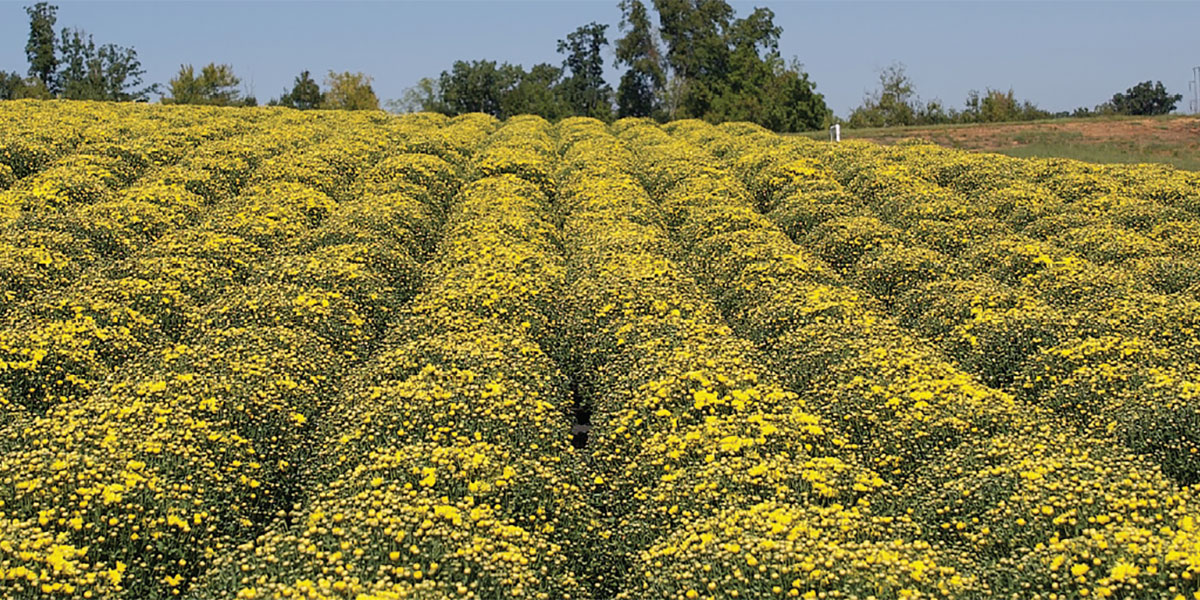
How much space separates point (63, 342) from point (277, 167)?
12.1 m

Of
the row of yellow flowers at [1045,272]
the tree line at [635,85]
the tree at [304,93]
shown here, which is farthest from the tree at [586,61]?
the row of yellow flowers at [1045,272]

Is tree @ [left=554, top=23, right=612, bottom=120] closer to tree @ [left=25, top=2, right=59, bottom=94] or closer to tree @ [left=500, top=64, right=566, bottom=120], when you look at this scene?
tree @ [left=500, top=64, right=566, bottom=120]

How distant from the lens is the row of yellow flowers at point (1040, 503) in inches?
239

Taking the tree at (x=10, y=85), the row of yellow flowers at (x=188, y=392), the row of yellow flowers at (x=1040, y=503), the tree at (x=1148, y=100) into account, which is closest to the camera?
the row of yellow flowers at (x=1040, y=503)

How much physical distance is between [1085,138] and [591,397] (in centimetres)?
4026

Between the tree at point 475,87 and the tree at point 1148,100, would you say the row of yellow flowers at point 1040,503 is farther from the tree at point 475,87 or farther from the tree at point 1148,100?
the tree at point 1148,100

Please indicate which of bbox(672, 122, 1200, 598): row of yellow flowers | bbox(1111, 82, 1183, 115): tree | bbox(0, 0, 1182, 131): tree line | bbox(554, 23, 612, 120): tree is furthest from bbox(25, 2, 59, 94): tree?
bbox(1111, 82, 1183, 115): tree

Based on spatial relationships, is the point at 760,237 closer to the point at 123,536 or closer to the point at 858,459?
the point at 858,459

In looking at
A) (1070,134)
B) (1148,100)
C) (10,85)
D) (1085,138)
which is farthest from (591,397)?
(1148,100)

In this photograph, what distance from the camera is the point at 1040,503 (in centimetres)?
714

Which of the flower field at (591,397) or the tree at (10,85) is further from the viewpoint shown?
the tree at (10,85)

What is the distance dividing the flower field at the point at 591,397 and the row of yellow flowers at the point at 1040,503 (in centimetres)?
3

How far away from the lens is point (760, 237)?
16.6 metres

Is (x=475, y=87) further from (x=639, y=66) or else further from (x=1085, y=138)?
(x=1085, y=138)
